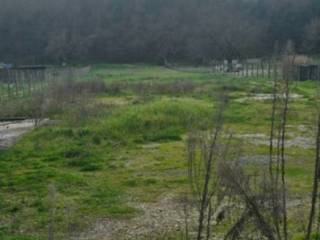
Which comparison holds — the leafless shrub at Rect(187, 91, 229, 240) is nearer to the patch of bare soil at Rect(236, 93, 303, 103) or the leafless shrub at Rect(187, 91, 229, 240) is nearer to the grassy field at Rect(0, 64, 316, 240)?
the grassy field at Rect(0, 64, 316, 240)

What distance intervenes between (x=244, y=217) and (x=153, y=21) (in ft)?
202

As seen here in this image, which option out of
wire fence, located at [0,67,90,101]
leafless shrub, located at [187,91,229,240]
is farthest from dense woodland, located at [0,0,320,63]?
leafless shrub, located at [187,91,229,240]

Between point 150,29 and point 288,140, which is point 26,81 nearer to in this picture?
point 288,140

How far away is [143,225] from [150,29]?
54772 mm

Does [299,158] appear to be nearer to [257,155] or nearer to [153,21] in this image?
[257,155]

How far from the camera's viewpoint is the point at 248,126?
19.0 metres

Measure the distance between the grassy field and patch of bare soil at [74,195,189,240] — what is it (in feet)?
0.80

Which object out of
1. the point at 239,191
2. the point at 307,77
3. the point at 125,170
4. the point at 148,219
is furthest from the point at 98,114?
the point at 307,77

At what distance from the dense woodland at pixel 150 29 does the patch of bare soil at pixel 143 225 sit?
43153 millimetres

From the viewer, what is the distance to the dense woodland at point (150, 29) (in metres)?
57.9

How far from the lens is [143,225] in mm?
9781

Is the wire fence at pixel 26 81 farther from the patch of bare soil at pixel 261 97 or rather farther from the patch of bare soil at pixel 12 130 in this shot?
the patch of bare soil at pixel 261 97

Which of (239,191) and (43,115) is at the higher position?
(239,191)

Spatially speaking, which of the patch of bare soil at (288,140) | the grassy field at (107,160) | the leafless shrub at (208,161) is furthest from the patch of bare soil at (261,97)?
the leafless shrub at (208,161)
